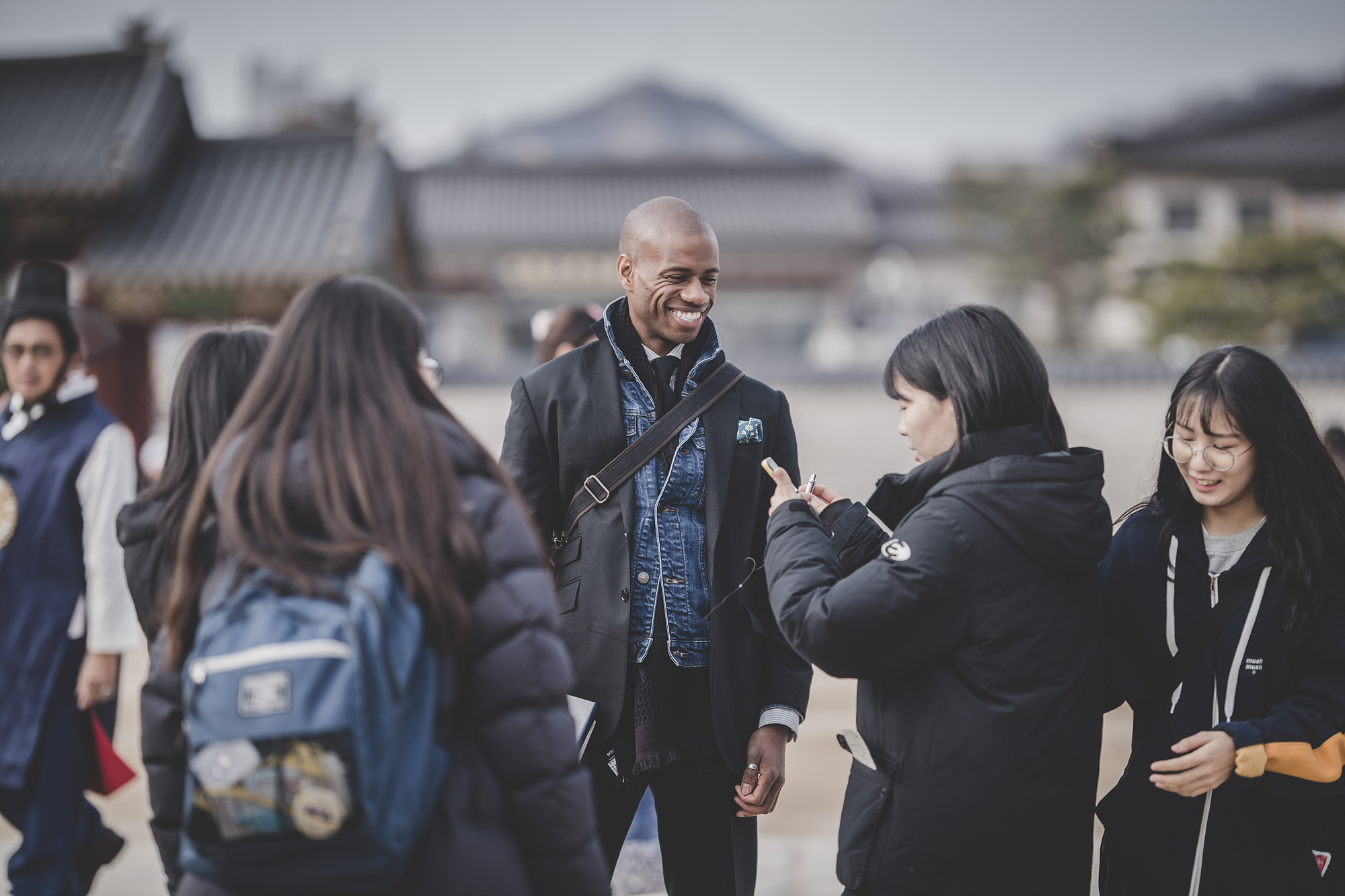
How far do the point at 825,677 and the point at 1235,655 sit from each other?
16.3ft

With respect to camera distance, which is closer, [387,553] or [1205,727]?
[387,553]

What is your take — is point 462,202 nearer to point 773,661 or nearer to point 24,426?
point 24,426

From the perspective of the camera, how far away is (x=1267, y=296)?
11.7 metres

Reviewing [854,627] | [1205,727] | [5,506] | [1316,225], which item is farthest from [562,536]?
[1316,225]

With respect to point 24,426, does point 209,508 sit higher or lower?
lower

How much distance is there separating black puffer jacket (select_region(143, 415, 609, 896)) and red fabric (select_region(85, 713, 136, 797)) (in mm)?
1938

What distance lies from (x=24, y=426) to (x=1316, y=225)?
18770 mm

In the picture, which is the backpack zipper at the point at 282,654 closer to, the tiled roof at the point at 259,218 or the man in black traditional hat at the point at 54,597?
the man in black traditional hat at the point at 54,597

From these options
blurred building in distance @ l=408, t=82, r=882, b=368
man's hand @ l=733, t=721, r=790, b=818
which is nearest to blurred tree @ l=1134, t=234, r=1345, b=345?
blurred building in distance @ l=408, t=82, r=882, b=368

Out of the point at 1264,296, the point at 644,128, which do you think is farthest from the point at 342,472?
the point at 644,128

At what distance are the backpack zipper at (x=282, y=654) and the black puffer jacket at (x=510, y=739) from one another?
0.70ft

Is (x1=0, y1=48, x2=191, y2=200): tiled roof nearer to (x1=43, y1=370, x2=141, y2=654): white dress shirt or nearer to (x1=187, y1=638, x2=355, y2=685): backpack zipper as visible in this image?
(x1=43, y1=370, x2=141, y2=654): white dress shirt

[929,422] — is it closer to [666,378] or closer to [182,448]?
[666,378]

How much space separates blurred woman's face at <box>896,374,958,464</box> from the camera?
76.7 inches
